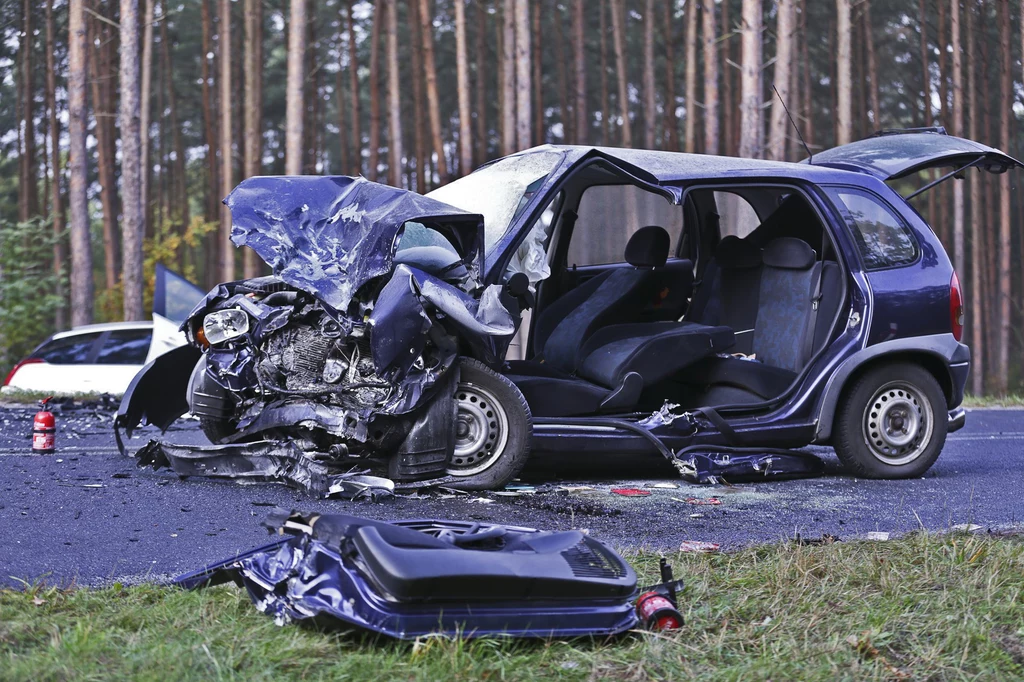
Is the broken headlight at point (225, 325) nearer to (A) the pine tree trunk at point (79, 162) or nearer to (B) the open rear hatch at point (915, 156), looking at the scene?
(B) the open rear hatch at point (915, 156)

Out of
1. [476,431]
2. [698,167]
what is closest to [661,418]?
[476,431]

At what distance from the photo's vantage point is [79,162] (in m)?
20.5

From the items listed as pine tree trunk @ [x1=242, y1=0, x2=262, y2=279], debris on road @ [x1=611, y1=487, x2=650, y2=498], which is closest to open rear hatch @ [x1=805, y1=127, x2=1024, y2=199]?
debris on road @ [x1=611, y1=487, x2=650, y2=498]

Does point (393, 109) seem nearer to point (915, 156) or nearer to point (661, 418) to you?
point (915, 156)

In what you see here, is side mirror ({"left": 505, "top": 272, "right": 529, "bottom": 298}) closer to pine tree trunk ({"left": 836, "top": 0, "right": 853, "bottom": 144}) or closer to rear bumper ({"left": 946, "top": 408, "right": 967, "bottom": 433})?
rear bumper ({"left": 946, "top": 408, "right": 967, "bottom": 433})

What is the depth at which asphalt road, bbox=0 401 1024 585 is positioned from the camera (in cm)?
436

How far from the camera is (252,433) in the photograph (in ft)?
20.0

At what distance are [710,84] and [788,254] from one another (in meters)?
16.9

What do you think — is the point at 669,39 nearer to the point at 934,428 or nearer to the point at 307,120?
the point at 307,120

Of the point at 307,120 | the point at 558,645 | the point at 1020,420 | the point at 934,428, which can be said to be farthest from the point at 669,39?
the point at 558,645

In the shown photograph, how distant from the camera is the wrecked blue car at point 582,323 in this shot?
18.8 ft

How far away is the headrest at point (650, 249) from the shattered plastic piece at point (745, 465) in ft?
5.00

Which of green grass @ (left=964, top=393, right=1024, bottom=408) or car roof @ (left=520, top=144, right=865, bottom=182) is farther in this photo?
green grass @ (left=964, top=393, right=1024, bottom=408)

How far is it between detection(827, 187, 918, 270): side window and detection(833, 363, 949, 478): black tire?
69cm
